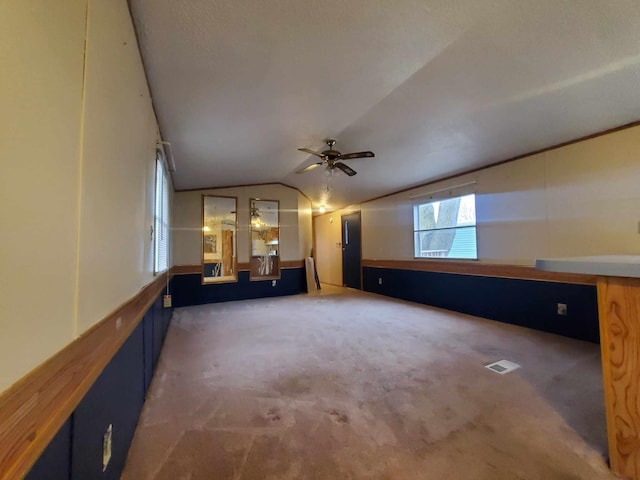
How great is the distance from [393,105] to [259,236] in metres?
4.17

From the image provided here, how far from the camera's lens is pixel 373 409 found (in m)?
1.86

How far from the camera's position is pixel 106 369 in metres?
1.13

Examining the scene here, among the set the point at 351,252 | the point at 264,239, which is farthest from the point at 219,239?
the point at 351,252

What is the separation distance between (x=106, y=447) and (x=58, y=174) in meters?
1.10

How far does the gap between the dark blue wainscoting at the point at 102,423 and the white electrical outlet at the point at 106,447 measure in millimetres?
→ 23

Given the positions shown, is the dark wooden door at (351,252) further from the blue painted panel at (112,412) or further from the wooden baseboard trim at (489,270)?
the blue painted panel at (112,412)

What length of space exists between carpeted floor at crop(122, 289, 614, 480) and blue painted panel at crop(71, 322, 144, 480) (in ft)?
0.51

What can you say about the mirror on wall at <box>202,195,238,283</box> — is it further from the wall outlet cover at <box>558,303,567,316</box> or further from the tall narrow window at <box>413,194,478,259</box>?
the wall outlet cover at <box>558,303,567,316</box>

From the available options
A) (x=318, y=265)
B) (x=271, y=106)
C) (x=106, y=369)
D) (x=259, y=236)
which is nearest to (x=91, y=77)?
(x=106, y=369)

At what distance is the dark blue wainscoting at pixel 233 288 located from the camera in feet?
17.6

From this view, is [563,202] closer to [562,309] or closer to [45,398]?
[562,309]

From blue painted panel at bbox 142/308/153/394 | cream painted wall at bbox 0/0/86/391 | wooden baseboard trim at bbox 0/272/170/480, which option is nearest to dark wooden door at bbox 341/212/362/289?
blue painted panel at bbox 142/308/153/394

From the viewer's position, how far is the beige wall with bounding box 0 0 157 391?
0.54m

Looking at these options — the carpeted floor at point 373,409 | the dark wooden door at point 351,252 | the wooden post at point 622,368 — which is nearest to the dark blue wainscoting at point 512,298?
the carpeted floor at point 373,409
